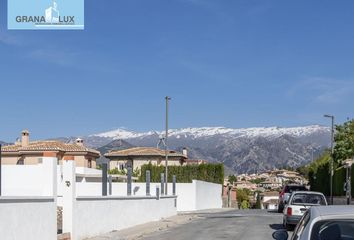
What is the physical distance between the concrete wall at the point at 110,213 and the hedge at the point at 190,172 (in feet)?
84.1

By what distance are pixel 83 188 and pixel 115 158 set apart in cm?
4997

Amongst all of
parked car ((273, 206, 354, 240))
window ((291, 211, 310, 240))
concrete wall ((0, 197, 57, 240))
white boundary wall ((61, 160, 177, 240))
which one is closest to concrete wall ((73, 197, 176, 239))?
white boundary wall ((61, 160, 177, 240))

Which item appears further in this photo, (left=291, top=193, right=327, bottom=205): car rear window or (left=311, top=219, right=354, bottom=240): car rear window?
(left=291, top=193, right=327, bottom=205): car rear window

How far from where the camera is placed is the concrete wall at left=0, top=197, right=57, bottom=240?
13.6 metres

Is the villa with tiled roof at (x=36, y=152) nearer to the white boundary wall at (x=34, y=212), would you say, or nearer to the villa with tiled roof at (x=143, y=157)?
the villa with tiled roof at (x=143, y=157)

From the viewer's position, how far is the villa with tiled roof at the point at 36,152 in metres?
69.6

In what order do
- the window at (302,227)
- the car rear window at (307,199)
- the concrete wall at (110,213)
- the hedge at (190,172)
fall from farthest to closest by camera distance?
the hedge at (190,172) → the car rear window at (307,199) → the concrete wall at (110,213) → the window at (302,227)

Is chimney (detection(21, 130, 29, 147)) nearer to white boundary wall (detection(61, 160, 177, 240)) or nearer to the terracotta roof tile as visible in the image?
the terracotta roof tile

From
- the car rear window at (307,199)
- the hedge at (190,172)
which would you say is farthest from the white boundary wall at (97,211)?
the hedge at (190,172)

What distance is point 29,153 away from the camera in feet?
229

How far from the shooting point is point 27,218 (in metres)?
14.9

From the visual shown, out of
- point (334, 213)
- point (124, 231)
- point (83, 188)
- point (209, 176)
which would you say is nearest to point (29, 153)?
point (209, 176)

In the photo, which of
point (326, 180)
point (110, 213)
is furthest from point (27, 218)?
point (326, 180)

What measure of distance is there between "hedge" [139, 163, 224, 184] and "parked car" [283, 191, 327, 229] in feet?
114
